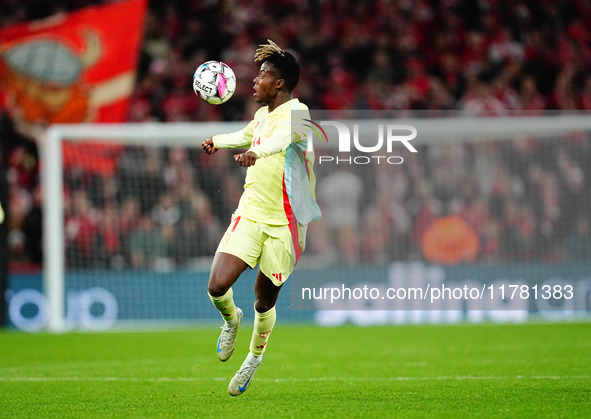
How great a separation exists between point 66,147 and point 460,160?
6214mm

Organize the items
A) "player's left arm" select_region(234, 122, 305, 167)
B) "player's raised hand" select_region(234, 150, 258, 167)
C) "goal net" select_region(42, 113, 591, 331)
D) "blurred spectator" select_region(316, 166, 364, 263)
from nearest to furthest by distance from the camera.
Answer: "player's raised hand" select_region(234, 150, 258, 167) → "player's left arm" select_region(234, 122, 305, 167) → "goal net" select_region(42, 113, 591, 331) → "blurred spectator" select_region(316, 166, 364, 263)

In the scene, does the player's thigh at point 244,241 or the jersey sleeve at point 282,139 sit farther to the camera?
the player's thigh at point 244,241

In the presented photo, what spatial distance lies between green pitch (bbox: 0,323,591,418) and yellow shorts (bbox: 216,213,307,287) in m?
0.94

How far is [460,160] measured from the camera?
15.8 metres

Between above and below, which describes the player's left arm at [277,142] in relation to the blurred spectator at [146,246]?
above

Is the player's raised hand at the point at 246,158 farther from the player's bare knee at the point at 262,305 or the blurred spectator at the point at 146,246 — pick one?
the blurred spectator at the point at 146,246

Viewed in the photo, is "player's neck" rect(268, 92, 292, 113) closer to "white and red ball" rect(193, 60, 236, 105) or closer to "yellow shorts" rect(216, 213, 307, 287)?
"white and red ball" rect(193, 60, 236, 105)

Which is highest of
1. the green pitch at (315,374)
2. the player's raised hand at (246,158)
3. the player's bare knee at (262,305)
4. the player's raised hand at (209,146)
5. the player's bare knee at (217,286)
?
the player's raised hand at (209,146)

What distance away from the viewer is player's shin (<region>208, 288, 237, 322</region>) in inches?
267

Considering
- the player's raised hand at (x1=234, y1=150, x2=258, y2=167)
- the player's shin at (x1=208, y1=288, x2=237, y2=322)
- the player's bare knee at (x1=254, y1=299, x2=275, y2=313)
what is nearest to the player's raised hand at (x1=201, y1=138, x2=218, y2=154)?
the player's raised hand at (x1=234, y1=150, x2=258, y2=167)

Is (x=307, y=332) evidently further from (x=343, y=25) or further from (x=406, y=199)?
(x=343, y=25)

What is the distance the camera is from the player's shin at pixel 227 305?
679 centimetres

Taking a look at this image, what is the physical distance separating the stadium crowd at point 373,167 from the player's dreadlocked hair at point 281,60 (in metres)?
8.28

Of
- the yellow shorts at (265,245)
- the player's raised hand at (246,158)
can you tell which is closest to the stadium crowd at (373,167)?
the yellow shorts at (265,245)
